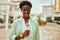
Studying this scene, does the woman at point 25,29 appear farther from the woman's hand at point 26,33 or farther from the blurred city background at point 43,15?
the blurred city background at point 43,15

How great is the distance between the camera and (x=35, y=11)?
4.23 ft

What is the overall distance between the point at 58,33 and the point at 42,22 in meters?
0.16

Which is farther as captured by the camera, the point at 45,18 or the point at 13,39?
the point at 45,18

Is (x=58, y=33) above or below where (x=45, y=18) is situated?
below

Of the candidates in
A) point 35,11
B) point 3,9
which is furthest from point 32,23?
point 3,9

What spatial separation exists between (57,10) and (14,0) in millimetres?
364

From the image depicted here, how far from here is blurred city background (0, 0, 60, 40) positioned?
129 centimetres

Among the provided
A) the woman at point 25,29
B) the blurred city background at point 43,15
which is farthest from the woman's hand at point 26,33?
the blurred city background at point 43,15

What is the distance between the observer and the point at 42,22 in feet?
4.25

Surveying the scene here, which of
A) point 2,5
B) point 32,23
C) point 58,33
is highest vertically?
point 2,5

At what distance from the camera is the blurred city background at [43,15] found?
1.29 meters

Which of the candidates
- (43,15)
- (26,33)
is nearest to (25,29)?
(26,33)

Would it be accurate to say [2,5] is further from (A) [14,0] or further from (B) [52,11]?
(B) [52,11]

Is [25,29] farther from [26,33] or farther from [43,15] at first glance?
[43,15]
